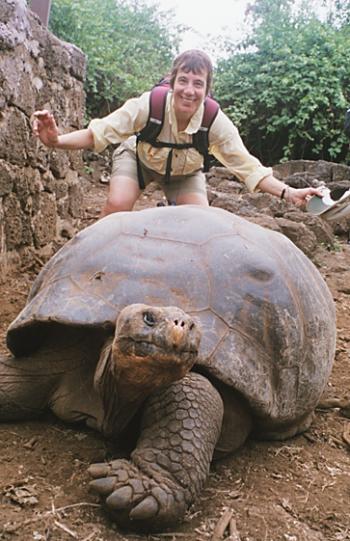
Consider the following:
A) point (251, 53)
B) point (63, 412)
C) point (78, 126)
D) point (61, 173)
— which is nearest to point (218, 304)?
point (63, 412)

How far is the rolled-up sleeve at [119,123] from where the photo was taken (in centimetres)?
307

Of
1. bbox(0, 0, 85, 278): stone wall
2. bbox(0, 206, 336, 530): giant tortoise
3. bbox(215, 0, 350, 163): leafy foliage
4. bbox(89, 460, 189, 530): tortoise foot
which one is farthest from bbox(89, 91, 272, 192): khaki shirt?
bbox(215, 0, 350, 163): leafy foliage

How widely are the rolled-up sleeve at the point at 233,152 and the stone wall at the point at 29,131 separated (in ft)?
3.45

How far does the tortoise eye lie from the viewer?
1380mm

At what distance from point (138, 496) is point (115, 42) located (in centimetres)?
958

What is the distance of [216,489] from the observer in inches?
65.7

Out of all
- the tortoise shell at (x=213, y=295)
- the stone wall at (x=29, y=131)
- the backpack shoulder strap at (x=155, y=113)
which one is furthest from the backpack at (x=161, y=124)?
the tortoise shell at (x=213, y=295)

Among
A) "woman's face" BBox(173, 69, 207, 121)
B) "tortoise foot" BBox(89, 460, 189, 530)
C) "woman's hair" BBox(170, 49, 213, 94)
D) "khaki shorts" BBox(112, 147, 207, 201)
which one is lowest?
"tortoise foot" BBox(89, 460, 189, 530)

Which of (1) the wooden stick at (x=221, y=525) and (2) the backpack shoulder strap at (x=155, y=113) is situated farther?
(2) the backpack shoulder strap at (x=155, y=113)

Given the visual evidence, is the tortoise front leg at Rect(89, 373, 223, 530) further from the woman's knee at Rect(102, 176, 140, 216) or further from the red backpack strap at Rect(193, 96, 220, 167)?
the woman's knee at Rect(102, 176, 140, 216)

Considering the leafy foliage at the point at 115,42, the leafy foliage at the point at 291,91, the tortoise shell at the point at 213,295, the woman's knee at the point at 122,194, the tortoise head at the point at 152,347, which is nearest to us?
the tortoise head at the point at 152,347

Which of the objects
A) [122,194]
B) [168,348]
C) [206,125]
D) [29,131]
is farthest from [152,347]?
[29,131]

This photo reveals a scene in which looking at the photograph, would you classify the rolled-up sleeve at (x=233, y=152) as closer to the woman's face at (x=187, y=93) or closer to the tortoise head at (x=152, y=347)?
the woman's face at (x=187, y=93)

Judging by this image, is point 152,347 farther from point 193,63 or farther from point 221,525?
point 193,63
